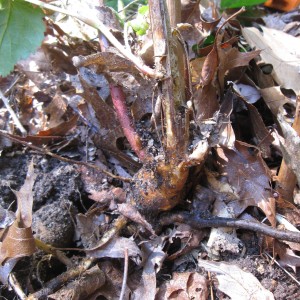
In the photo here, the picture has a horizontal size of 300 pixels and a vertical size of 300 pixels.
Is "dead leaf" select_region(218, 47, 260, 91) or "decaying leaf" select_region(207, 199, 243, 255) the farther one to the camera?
"dead leaf" select_region(218, 47, 260, 91)

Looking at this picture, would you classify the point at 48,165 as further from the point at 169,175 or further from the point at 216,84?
the point at 216,84

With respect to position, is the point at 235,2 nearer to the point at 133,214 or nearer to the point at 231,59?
the point at 231,59

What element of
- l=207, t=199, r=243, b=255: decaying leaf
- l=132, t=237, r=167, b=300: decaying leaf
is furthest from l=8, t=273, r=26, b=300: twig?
l=207, t=199, r=243, b=255: decaying leaf

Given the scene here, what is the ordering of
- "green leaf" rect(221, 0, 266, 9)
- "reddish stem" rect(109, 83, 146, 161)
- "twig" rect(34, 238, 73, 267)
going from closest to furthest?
"twig" rect(34, 238, 73, 267) < "reddish stem" rect(109, 83, 146, 161) < "green leaf" rect(221, 0, 266, 9)

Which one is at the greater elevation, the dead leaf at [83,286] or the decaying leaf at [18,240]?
the decaying leaf at [18,240]

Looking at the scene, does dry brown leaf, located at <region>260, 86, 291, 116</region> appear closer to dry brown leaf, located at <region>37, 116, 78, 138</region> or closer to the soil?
the soil

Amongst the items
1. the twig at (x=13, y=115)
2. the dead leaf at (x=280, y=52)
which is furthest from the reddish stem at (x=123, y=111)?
the dead leaf at (x=280, y=52)

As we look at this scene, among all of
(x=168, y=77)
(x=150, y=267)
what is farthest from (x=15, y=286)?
(x=168, y=77)

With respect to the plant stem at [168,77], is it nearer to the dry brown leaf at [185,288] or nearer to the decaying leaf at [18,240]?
the dry brown leaf at [185,288]
